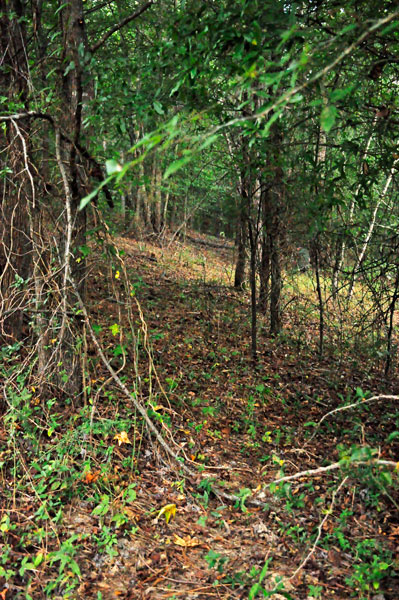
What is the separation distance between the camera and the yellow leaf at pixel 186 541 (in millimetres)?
3658

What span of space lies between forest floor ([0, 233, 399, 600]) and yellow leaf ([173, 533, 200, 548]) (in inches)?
0.4

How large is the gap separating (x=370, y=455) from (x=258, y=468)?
2.67 metres

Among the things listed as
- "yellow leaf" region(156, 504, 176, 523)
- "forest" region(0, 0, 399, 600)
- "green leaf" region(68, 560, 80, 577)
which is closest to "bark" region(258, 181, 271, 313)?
"forest" region(0, 0, 399, 600)

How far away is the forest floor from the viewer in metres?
3.24

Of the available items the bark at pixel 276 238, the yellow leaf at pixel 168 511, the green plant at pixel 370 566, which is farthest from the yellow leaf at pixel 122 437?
the bark at pixel 276 238

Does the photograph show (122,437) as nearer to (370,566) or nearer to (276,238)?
(370,566)

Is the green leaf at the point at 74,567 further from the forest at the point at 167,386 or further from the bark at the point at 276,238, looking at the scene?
the bark at the point at 276,238

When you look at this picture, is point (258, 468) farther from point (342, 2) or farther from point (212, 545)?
point (342, 2)

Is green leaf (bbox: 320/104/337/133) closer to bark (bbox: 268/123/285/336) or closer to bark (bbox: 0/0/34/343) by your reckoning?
bark (bbox: 0/0/34/343)

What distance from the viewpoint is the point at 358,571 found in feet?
10.5

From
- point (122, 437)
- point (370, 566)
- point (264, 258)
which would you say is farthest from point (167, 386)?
point (264, 258)

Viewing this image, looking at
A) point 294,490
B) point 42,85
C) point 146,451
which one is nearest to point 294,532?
point 294,490

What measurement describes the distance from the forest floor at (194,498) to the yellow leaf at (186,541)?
0.01 meters

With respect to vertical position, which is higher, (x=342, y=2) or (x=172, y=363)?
(x=342, y=2)
